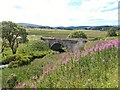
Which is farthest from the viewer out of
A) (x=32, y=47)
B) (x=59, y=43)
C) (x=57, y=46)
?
(x=57, y=46)

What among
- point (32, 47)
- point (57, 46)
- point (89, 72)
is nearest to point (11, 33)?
point (32, 47)

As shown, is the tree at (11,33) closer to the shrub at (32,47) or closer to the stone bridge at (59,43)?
the shrub at (32,47)

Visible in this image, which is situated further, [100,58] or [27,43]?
[27,43]

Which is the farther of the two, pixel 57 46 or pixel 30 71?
pixel 57 46

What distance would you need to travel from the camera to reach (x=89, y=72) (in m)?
8.56

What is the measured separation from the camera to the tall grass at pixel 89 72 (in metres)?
7.70

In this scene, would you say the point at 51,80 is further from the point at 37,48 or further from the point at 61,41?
the point at 61,41

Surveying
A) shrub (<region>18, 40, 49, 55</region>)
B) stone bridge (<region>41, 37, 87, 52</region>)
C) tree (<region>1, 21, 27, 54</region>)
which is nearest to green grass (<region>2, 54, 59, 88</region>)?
tree (<region>1, 21, 27, 54</region>)

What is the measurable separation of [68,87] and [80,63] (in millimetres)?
2036

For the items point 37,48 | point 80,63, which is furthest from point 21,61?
point 80,63

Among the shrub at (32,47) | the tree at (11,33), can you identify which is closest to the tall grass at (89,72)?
the tree at (11,33)

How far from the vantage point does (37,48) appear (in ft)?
194

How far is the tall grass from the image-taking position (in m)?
7.70

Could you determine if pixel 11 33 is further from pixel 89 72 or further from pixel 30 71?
pixel 89 72
